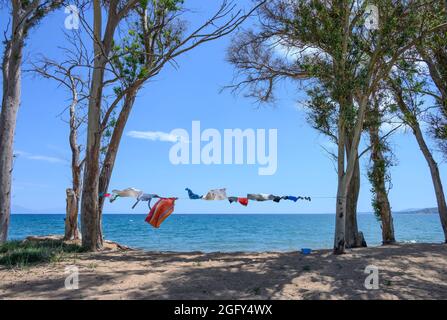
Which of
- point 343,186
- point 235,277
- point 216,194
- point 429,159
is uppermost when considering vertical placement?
point 429,159

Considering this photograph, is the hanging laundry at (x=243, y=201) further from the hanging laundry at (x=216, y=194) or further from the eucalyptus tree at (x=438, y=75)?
the eucalyptus tree at (x=438, y=75)

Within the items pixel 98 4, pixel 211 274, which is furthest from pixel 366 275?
pixel 98 4

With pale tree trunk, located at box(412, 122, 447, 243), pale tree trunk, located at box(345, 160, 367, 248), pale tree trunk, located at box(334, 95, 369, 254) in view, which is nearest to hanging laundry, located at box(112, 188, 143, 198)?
pale tree trunk, located at box(334, 95, 369, 254)

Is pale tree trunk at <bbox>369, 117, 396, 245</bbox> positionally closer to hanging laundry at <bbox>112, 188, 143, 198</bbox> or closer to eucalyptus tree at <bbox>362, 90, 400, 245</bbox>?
eucalyptus tree at <bbox>362, 90, 400, 245</bbox>

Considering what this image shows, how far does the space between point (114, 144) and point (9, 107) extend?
298 cm

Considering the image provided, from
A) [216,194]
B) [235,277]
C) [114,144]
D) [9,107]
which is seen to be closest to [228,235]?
[114,144]

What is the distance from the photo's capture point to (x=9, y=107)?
38.5 ft

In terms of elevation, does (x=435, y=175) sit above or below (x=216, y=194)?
above

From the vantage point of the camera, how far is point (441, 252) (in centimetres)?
1079

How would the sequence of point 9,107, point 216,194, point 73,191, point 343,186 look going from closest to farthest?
point 343,186 < point 216,194 < point 9,107 < point 73,191

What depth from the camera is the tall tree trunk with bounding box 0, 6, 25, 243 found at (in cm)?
1150

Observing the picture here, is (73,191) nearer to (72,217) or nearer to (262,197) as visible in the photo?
(72,217)
